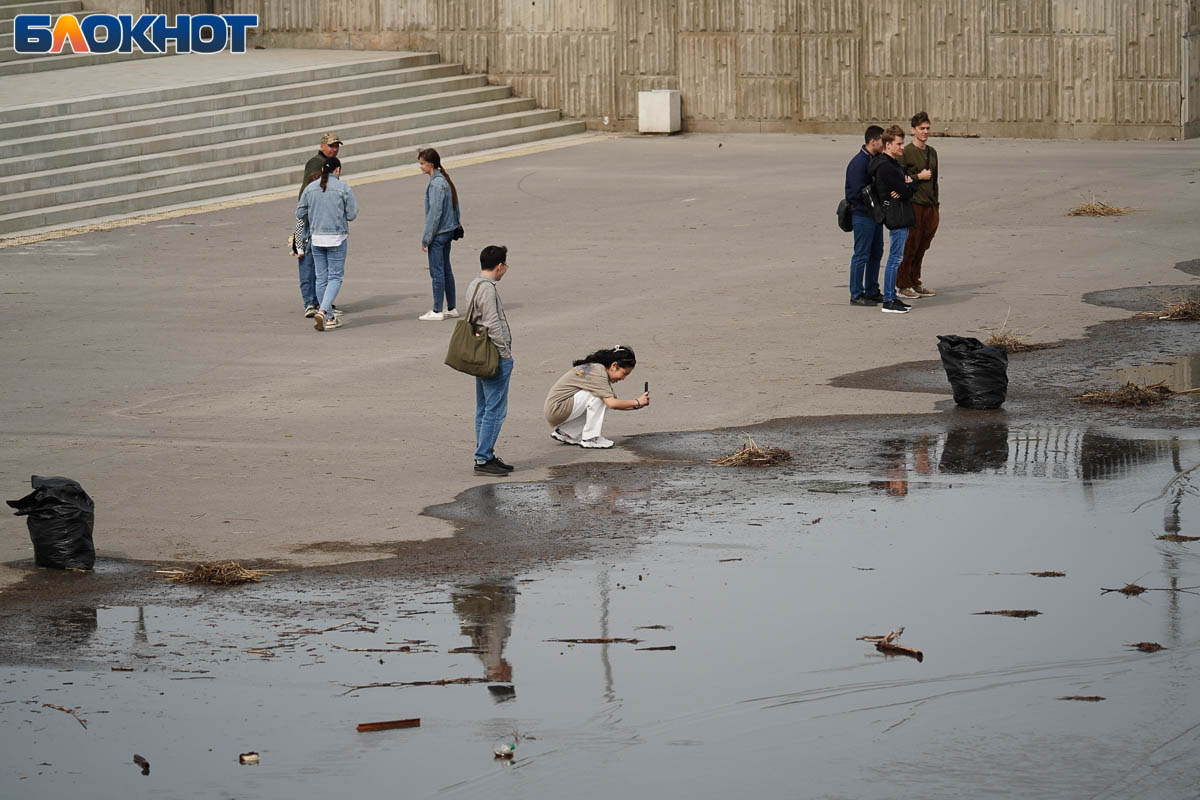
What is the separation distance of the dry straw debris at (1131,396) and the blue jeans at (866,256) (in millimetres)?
4567

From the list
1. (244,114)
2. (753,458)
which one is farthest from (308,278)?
(244,114)

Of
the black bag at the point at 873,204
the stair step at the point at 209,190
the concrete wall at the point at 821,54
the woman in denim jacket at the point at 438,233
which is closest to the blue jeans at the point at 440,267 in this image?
the woman in denim jacket at the point at 438,233

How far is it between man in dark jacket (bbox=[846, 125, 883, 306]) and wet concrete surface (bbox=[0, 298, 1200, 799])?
608 cm

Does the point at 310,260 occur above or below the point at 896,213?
below

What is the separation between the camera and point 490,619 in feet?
27.4

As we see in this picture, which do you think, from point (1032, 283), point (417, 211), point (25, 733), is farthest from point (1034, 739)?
point (417, 211)

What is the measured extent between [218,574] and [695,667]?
9.54 ft

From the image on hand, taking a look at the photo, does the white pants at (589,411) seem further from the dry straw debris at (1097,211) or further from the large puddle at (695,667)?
the dry straw debris at (1097,211)

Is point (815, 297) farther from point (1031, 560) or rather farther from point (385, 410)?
point (1031, 560)

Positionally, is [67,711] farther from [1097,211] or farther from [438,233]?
[1097,211]

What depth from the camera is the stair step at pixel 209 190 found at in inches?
971

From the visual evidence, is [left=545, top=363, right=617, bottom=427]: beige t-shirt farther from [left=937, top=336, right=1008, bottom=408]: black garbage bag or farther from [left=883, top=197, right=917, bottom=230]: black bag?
[left=883, top=197, right=917, bottom=230]: black bag

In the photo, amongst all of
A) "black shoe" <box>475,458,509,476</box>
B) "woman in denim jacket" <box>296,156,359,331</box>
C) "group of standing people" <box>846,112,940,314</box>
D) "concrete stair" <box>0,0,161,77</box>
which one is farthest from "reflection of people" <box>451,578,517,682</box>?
"concrete stair" <box>0,0,161,77</box>

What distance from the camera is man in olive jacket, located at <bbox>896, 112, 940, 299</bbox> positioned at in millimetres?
17484
